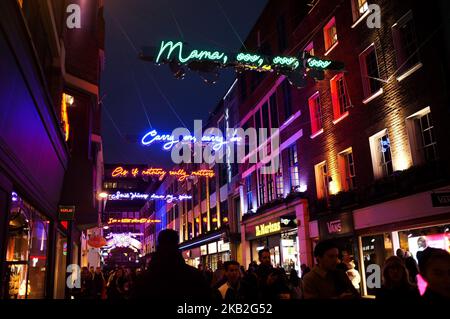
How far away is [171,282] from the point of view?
325 centimetres

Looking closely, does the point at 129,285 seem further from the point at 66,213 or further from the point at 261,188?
the point at 261,188

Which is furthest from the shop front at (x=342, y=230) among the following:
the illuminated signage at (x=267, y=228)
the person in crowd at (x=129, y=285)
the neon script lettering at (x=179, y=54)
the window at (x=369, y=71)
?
the neon script lettering at (x=179, y=54)

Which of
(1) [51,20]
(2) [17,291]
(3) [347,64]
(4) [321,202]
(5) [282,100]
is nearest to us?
(2) [17,291]

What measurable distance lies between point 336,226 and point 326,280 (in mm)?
15075

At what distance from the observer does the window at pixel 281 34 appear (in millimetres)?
25978

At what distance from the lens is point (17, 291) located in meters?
9.41

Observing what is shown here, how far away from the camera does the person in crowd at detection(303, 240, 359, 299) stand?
14.8ft

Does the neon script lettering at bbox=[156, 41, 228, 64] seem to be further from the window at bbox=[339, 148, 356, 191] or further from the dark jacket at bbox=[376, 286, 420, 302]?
the dark jacket at bbox=[376, 286, 420, 302]

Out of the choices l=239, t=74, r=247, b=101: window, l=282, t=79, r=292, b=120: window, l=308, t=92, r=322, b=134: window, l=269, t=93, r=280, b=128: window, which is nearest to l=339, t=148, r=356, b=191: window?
l=308, t=92, r=322, b=134: window

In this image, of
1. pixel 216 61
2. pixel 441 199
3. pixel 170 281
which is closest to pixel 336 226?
pixel 441 199

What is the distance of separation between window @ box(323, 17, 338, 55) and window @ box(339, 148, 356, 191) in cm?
497

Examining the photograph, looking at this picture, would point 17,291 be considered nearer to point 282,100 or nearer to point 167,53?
point 167,53

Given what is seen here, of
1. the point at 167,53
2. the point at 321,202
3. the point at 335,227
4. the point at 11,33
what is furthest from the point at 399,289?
the point at 321,202
